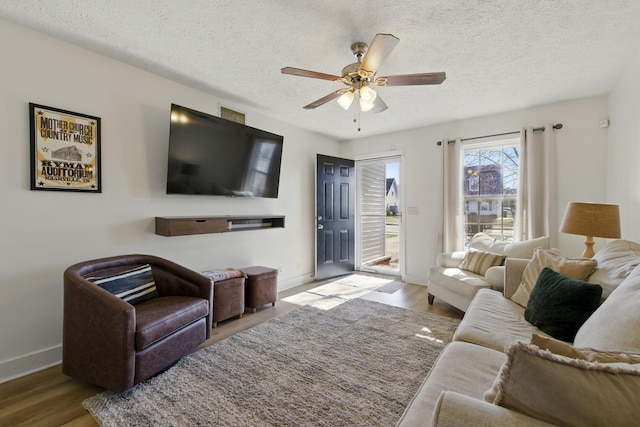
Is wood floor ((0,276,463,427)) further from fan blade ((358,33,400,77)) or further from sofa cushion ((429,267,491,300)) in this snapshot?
fan blade ((358,33,400,77))

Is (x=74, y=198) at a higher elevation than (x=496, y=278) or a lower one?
higher

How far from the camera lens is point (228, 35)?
2166mm

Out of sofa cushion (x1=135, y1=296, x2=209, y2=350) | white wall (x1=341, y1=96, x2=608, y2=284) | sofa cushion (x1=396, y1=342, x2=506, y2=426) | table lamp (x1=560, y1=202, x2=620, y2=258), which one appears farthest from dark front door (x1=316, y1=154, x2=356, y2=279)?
sofa cushion (x1=396, y1=342, x2=506, y2=426)

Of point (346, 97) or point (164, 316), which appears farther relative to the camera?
point (346, 97)

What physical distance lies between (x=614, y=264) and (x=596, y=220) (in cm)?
79

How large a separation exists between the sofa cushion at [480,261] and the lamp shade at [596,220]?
83 cm

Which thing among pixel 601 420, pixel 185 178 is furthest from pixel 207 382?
pixel 601 420

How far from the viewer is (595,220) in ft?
7.87

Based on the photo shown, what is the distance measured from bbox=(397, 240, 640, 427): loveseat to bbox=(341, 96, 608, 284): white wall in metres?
1.74

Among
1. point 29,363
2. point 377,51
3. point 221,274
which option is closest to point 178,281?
point 221,274

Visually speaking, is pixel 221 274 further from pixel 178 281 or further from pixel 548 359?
pixel 548 359

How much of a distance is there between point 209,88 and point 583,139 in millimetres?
4346

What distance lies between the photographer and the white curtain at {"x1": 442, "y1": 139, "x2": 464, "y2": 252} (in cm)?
415

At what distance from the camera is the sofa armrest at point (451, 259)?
12.1 feet
